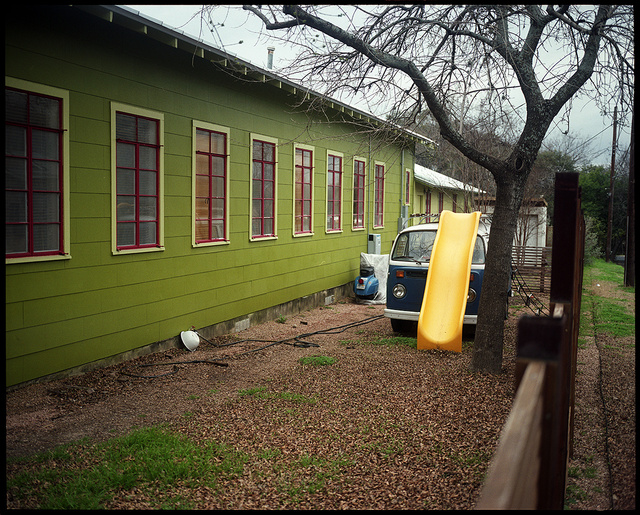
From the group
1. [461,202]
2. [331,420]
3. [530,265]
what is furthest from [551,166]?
[331,420]

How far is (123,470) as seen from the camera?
476 cm

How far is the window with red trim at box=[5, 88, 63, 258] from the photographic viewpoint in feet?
21.9

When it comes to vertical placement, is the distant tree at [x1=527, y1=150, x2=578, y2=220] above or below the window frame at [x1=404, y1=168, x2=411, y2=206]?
above

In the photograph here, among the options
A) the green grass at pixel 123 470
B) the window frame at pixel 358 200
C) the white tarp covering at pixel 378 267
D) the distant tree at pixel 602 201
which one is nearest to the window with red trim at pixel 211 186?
the green grass at pixel 123 470

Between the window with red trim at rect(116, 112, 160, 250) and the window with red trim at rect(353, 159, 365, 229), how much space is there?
8.97 meters

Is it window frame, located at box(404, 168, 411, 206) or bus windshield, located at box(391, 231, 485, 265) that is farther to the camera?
window frame, located at box(404, 168, 411, 206)

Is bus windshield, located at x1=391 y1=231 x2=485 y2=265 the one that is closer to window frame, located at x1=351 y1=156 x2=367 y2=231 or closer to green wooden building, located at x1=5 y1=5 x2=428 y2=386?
green wooden building, located at x1=5 y1=5 x2=428 y2=386

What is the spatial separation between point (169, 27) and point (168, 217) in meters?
2.75

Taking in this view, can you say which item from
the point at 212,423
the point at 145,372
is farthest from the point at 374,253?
the point at 212,423

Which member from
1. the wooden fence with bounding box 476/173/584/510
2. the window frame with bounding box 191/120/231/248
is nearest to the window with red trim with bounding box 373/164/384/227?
the window frame with bounding box 191/120/231/248

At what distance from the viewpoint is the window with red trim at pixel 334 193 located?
15.7 meters

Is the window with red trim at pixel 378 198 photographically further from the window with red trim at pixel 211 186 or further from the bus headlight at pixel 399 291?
Answer: the window with red trim at pixel 211 186

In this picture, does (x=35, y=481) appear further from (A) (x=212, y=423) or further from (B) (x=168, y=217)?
(B) (x=168, y=217)

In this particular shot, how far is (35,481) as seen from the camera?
452 centimetres
